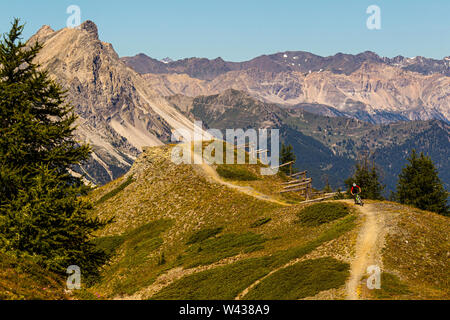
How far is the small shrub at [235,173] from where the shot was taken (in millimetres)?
81625

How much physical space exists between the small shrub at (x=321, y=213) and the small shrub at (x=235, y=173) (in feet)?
89.7

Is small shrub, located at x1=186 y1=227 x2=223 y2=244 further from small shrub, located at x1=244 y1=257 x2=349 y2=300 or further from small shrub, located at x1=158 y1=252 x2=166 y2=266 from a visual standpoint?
small shrub, located at x1=244 y1=257 x2=349 y2=300

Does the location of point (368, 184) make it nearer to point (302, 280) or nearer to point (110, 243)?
point (110, 243)

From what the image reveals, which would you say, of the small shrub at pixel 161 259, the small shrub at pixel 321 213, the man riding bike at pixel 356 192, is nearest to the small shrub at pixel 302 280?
the small shrub at pixel 321 213

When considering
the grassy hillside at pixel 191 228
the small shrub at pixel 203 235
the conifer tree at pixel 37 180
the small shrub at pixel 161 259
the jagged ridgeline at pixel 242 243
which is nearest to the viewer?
the conifer tree at pixel 37 180

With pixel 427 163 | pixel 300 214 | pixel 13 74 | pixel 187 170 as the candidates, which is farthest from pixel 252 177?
pixel 13 74

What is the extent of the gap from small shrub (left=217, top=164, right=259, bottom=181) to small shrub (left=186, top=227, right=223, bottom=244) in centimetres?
2246

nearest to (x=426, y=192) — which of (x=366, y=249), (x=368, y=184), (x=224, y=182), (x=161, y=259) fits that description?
(x=368, y=184)

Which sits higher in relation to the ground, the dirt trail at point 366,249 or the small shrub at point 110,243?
the dirt trail at point 366,249

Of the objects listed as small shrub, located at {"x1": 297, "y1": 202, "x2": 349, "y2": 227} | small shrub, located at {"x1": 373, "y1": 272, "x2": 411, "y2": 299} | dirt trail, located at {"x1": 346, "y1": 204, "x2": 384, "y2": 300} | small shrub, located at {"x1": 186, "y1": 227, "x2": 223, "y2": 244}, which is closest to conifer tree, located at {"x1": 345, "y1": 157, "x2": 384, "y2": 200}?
small shrub, located at {"x1": 297, "y1": 202, "x2": 349, "y2": 227}

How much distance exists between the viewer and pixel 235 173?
273 ft

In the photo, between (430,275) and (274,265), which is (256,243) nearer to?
(274,265)

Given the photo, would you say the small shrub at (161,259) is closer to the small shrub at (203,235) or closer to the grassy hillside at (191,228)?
the grassy hillside at (191,228)

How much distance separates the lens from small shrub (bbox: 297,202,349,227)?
5072cm
